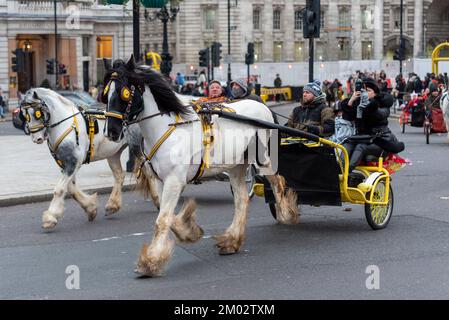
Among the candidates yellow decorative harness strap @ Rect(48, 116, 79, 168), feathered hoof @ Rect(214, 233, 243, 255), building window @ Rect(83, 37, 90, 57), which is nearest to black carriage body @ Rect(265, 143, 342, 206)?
feathered hoof @ Rect(214, 233, 243, 255)

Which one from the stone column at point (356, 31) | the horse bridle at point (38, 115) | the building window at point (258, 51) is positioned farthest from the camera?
the stone column at point (356, 31)

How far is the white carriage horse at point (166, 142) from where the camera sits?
28.9 ft

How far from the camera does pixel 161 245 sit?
28.5 feet

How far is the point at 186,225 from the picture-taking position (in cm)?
952

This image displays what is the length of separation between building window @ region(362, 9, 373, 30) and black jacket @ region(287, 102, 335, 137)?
83.9 metres

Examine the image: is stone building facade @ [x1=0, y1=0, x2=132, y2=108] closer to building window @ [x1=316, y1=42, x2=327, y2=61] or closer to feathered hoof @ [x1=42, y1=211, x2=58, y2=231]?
building window @ [x1=316, y1=42, x2=327, y2=61]

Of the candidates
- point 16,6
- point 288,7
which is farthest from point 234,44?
point 16,6

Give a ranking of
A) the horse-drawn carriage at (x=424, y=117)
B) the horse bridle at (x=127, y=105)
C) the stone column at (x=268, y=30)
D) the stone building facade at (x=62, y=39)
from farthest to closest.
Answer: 1. the stone column at (x=268, y=30)
2. the stone building facade at (x=62, y=39)
3. the horse-drawn carriage at (x=424, y=117)
4. the horse bridle at (x=127, y=105)

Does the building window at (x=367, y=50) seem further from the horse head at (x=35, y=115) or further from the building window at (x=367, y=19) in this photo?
the horse head at (x=35, y=115)

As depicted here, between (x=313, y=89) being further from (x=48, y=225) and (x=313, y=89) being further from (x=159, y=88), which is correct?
(x=48, y=225)

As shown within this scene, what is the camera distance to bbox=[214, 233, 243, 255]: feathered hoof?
9.91 metres

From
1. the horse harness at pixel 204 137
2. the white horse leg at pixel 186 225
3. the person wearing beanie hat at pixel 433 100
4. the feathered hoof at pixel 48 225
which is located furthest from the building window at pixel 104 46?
the white horse leg at pixel 186 225

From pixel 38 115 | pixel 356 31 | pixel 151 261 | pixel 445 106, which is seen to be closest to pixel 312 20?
pixel 445 106
